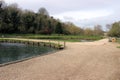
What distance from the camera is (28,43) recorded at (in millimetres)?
41906

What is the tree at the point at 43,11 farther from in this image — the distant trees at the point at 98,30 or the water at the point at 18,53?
the water at the point at 18,53

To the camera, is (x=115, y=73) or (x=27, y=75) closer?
(x=27, y=75)

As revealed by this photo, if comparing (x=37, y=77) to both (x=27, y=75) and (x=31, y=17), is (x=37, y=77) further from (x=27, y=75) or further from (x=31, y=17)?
(x=31, y=17)

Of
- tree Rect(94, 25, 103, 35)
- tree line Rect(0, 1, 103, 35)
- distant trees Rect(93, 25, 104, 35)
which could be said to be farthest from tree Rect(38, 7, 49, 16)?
tree Rect(94, 25, 103, 35)

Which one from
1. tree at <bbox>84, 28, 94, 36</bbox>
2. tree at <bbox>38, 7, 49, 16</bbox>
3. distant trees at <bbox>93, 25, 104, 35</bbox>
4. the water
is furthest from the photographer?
distant trees at <bbox>93, 25, 104, 35</bbox>

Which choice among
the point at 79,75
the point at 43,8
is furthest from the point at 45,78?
the point at 43,8

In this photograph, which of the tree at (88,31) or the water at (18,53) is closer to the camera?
the water at (18,53)

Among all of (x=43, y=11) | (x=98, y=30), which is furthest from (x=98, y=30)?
(x=43, y=11)

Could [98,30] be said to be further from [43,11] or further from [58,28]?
[58,28]

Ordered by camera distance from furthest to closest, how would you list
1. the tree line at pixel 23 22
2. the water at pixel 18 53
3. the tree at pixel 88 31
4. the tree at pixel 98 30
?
the tree at pixel 98 30 < the tree at pixel 88 31 < the tree line at pixel 23 22 < the water at pixel 18 53

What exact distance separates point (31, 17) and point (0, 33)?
522 inches

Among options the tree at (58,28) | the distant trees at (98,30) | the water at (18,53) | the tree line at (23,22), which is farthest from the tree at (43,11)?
the water at (18,53)

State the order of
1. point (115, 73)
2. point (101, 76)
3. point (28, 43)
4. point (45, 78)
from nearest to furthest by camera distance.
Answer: point (45, 78) < point (101, 76) < point (115, 73) < point (28, 43)

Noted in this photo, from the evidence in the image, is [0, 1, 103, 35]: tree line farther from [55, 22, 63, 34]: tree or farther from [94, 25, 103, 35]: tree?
[94, 25, 103, 35]: tree
